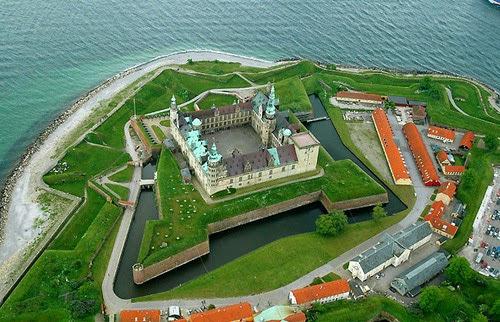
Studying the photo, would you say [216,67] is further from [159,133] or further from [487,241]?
[487,241]

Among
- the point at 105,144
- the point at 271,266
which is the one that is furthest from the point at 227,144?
the point at 271,266

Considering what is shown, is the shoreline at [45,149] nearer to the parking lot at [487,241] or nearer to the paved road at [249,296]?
the paved road at [249,296]

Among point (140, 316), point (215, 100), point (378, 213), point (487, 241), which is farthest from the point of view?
point (215, 100)

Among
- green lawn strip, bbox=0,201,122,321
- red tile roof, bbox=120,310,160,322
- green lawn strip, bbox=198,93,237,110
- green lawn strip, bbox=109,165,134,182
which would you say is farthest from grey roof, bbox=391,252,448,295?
green lawn strip, bbox=198,93,237,110

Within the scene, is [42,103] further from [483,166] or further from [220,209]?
[483,166]

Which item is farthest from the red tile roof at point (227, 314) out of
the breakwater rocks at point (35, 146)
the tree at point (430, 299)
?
the breakwater rocks at point (35, 146)

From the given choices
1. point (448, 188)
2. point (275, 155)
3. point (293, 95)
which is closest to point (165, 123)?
point (275, 155)

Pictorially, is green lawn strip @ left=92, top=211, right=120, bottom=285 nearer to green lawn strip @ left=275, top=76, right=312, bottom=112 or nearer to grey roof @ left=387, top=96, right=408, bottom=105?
green lawn strip @ left=275, top=76, right=312, bottom=112
